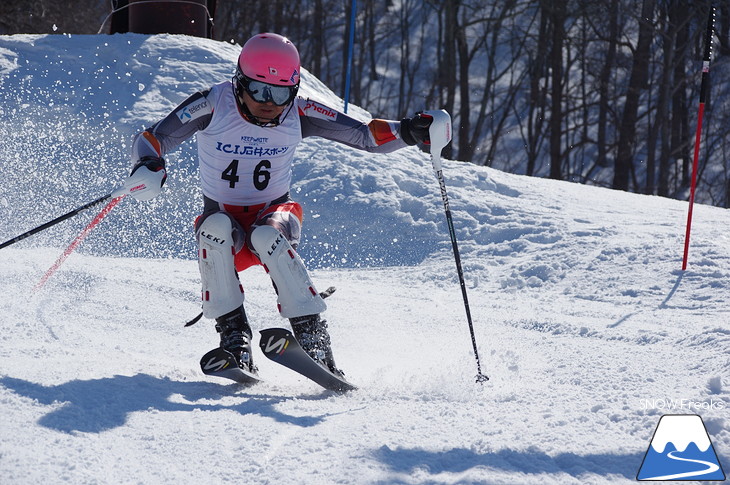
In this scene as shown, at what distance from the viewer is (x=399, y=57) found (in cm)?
3056

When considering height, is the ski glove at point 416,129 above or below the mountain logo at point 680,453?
above

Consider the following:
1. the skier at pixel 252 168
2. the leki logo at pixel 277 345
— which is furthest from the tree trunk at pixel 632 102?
the leki logo at pixel 277 345

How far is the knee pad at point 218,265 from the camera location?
146 inches

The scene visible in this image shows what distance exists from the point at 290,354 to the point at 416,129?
4.59ft

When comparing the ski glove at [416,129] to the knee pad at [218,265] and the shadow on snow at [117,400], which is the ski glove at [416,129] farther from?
the shadow on snow at [117,400]

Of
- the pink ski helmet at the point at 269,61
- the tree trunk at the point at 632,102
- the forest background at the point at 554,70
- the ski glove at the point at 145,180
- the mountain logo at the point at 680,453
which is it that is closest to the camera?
the mountain logo at the point at 680,453

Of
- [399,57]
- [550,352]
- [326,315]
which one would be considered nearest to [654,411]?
[550,352]

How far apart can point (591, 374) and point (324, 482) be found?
1839mm

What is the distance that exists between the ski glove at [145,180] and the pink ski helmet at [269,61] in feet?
2.02

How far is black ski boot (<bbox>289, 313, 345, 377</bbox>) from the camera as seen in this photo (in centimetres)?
369

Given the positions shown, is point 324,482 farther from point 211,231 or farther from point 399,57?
point 399,57

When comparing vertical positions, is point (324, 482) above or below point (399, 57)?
below

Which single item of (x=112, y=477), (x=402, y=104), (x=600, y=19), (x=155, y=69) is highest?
(x=600, y=19)

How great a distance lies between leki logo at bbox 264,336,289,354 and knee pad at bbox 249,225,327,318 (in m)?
0.20
